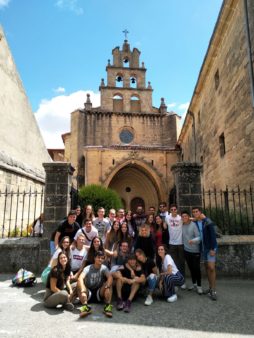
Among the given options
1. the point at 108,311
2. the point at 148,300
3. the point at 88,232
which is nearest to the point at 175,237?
the point at 148,300

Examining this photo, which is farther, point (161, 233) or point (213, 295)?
point (161, 233)

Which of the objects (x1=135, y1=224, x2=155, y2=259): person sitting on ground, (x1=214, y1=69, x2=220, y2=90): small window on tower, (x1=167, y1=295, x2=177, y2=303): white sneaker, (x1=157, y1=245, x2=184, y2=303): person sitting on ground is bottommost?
(x1=167, y1=295, x2=177, y2=303): white sneaker

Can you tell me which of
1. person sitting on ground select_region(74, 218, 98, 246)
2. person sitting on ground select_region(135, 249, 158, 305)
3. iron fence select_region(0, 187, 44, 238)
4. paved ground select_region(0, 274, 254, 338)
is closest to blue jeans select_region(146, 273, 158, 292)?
person sitting on ground select_region(135, 249, 158, 305)

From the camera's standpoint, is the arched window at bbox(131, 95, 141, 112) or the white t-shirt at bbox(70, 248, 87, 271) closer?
the white t-shirt at bbox(70, 248, 87, 271)

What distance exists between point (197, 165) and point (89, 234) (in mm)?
3107

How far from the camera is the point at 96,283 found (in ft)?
13.1

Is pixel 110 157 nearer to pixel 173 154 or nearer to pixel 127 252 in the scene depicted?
pixel 173 154

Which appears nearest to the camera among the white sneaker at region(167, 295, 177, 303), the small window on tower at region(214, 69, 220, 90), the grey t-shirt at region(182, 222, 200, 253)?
the white sneaker at region(167, 295, 177, 303)

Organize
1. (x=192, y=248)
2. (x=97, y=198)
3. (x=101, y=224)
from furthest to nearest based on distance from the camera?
1. (x=97, y=198)
2. (x=101, y=224)
3. (x=192, y=248)

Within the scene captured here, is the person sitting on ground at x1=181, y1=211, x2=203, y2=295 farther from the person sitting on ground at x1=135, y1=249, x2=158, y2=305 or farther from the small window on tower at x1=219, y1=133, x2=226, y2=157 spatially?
the small window on tower at x1=219, y1=133, x2=226, y2=157

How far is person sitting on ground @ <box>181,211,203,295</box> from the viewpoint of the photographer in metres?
4.55

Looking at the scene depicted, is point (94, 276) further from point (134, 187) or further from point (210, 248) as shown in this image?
point (134, 187)

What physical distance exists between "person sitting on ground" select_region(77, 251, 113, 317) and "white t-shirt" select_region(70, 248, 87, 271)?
1.30ft

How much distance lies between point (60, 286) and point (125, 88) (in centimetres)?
2598
